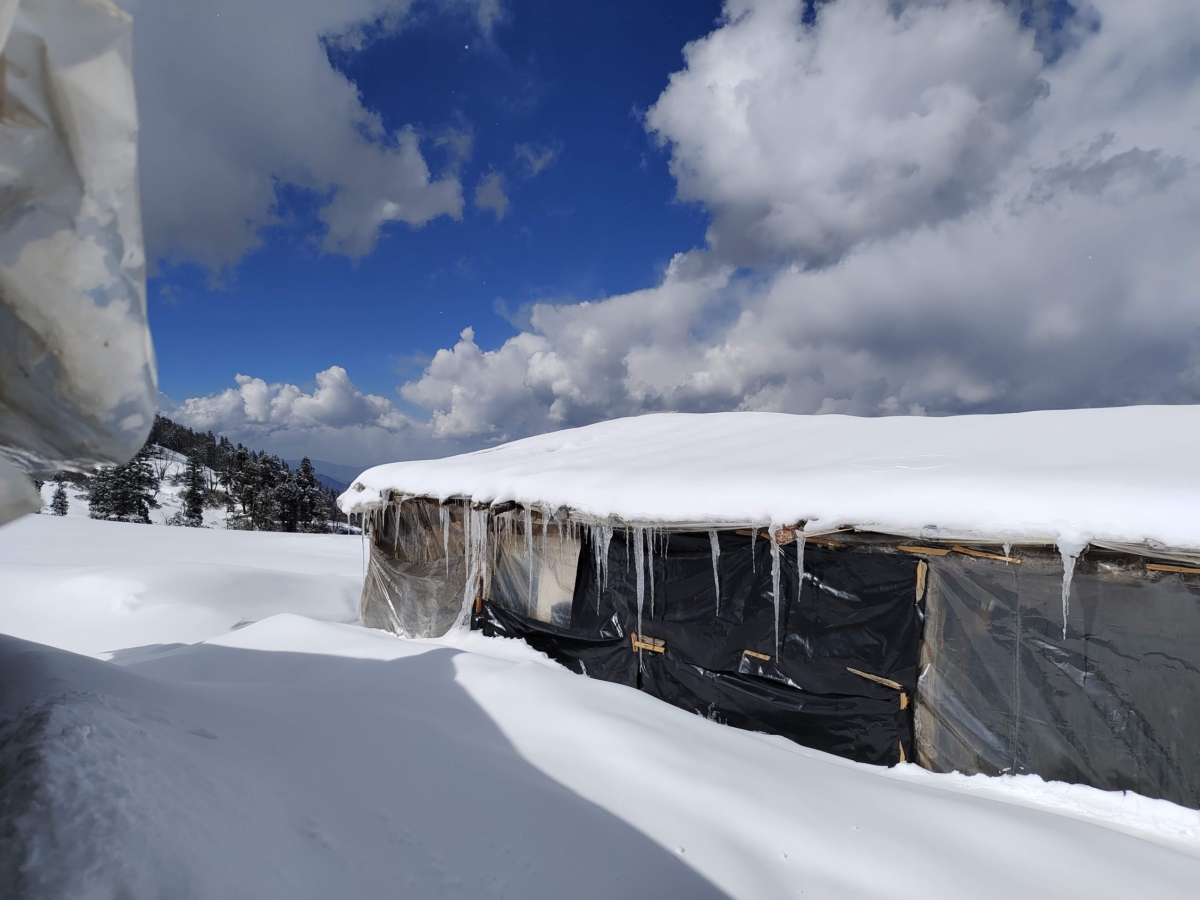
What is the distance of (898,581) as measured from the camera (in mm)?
4992

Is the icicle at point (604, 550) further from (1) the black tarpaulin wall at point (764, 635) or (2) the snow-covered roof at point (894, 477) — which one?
(2) the snow-covered roof at point (894, 477)

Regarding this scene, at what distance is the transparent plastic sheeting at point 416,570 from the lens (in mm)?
8664

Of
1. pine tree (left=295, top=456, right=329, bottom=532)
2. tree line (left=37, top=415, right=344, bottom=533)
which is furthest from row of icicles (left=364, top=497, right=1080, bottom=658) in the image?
pine tree (left=295, top=456, right=329, bottom=532)

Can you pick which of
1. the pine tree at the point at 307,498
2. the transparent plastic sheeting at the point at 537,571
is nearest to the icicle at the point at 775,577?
the transparent plastic sheeting at the point at 537,571

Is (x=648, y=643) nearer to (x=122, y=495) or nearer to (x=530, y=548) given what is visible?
(x=530, y=548)

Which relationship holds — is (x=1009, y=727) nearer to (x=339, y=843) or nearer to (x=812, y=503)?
(x=812, y=503)

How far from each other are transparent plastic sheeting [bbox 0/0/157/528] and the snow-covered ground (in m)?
1.18

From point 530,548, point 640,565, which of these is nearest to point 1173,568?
point 640,565

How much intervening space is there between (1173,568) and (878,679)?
2.31 metres

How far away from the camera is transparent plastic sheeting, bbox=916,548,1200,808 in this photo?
13.1ft

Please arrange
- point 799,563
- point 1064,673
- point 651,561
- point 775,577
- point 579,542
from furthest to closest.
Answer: point 579,542 → point 651,561 → point 775,577 → point 799,563 → point 1064,673

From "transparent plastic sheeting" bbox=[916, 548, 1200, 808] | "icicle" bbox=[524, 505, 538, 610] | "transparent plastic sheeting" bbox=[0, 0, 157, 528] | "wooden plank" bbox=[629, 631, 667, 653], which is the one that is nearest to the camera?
"transparent plastic sheeting" bbox=[0, 0, 157, 528]

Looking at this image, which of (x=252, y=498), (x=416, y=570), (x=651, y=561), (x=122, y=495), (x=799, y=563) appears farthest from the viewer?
(x=252, y=498)

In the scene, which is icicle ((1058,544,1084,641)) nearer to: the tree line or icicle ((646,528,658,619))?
icicle ((646,528,658,619))
